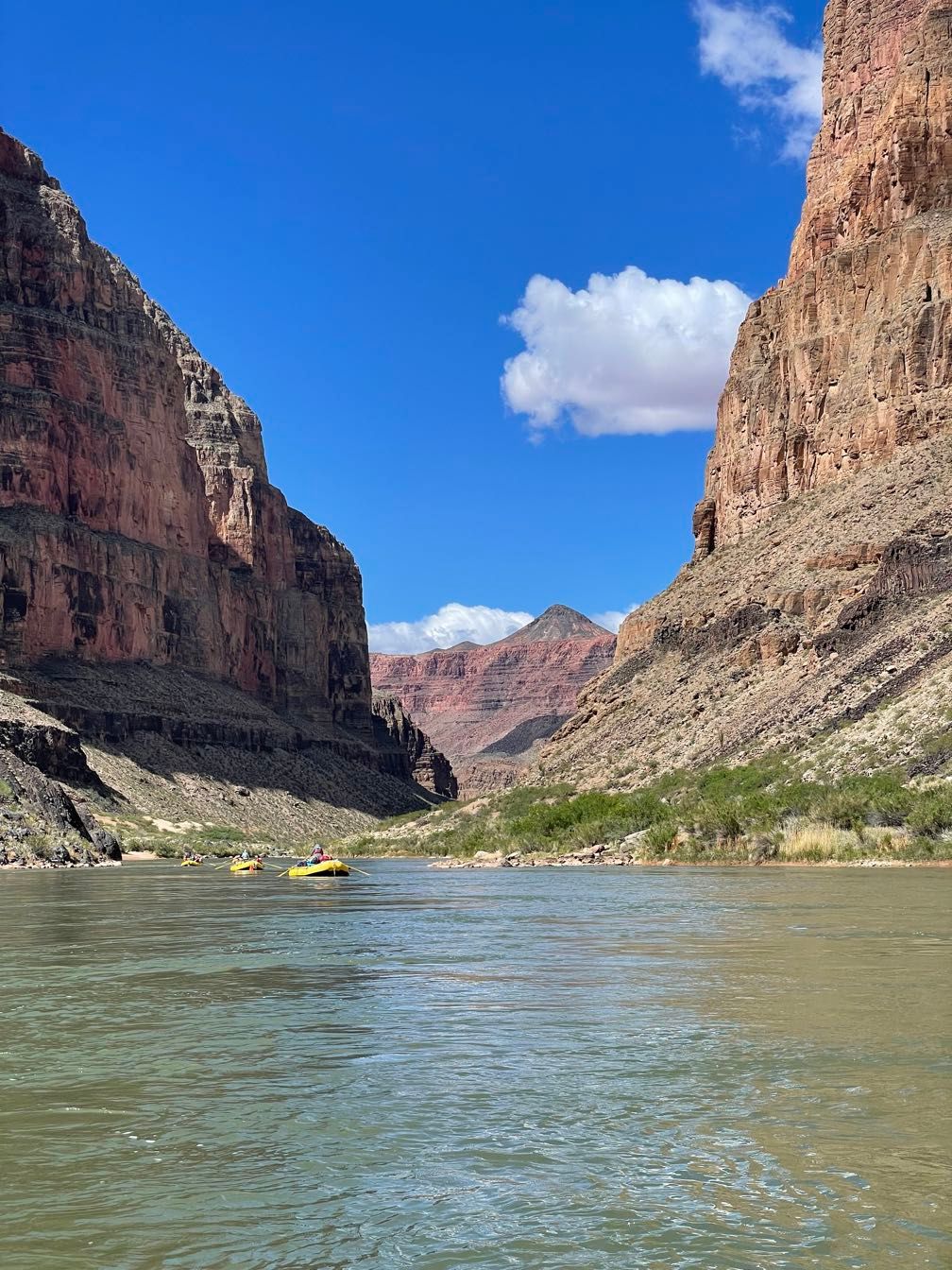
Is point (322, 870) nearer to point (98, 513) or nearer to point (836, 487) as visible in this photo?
point (836, 487)

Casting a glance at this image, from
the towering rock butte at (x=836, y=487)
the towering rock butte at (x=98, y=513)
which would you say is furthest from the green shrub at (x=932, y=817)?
the towering rock butte at (x=98, y=513)

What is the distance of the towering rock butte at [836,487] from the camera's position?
8481cm

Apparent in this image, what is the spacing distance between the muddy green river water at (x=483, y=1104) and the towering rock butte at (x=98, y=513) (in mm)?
126325

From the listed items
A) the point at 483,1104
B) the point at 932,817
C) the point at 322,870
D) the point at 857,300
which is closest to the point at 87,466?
the point at 857,300

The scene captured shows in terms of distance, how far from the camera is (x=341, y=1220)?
399 inches

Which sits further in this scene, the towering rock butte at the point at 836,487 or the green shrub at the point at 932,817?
the towering rock butte at the point at 836,487

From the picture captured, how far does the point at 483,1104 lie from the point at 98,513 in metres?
168

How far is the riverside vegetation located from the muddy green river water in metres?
28.2

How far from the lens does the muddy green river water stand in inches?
385

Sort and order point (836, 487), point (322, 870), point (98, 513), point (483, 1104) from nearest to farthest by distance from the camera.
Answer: point (483, 1104) → point (322, 870) → point (836, 487) → point (98, 513)

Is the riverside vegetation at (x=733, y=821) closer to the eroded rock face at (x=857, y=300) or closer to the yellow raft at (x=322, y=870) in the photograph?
the yellow raft at (x=322, y=870)

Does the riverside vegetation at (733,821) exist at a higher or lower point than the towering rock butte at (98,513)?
lower

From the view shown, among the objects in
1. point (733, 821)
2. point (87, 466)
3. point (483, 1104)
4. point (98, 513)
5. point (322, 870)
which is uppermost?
point (87, 466)

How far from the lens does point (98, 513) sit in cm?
17512
